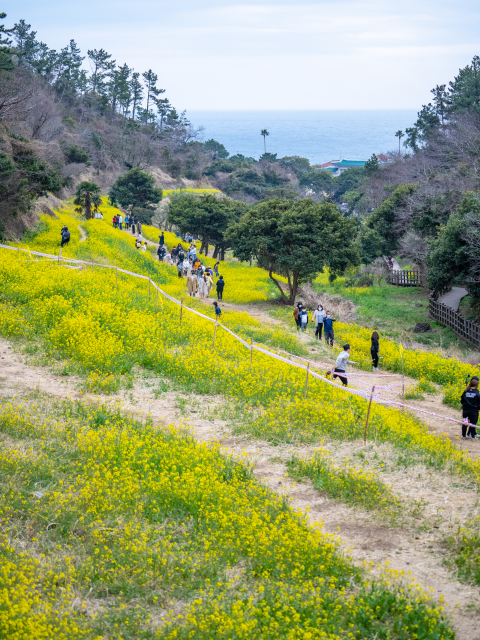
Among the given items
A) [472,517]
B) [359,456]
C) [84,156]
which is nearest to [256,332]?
[359,456]

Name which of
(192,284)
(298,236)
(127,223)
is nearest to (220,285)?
(192,284)

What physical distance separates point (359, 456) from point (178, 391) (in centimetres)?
465

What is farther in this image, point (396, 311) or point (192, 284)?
point (396, 311)

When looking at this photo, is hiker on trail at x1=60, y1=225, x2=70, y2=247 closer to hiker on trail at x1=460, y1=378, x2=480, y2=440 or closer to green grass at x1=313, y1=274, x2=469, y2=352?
green grass at x1=313, y1=274, x2=469, y2=352

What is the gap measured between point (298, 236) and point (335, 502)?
2108cm

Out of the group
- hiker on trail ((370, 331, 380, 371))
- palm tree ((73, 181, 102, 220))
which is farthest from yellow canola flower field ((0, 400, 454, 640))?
palm tree ((73, 181, 102, 220))

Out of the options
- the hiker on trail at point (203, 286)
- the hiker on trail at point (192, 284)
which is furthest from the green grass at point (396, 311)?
the hiker on trail at point (192, 284)

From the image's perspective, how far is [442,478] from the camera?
9695 millimetres

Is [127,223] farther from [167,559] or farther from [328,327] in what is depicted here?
[167,559]

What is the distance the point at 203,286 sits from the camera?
91.0 ft

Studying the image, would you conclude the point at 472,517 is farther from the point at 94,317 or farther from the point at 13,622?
the point at 94,317

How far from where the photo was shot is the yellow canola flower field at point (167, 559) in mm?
5809

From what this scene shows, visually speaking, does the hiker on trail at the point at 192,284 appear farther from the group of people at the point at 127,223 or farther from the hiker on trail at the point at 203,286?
the group of people at the point at 127,223

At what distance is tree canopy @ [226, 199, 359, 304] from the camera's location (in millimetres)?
28734
